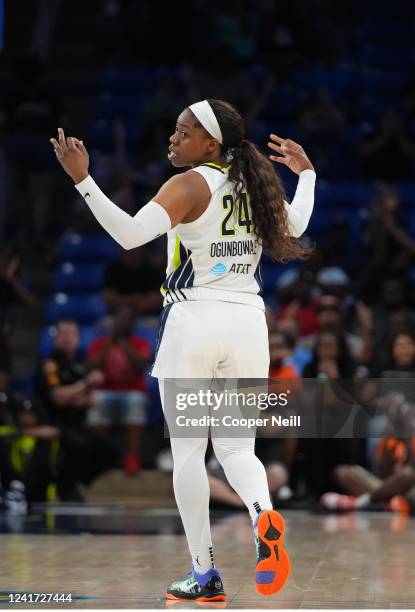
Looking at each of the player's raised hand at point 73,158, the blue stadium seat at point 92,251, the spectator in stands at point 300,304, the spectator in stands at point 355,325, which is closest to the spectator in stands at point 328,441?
the spectator in stands at point 355,325

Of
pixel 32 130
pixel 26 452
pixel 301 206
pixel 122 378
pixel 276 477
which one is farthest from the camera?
pixel 32 130

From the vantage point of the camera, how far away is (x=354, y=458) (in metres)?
9.72

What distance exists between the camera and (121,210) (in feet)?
15.0

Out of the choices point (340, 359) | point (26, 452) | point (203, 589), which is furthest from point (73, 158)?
point (26, 452)

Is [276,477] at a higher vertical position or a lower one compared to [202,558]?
lower

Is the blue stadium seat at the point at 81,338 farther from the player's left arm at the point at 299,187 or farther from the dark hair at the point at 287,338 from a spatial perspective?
the player's left arm at the point at 299,187

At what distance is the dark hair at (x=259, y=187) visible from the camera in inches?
192

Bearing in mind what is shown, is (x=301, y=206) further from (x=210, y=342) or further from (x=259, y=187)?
(x=210, y=342)

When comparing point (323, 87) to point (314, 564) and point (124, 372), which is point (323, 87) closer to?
point (124, 372)

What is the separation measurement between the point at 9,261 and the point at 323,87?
4.43m

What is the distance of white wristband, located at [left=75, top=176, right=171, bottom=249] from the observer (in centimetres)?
451

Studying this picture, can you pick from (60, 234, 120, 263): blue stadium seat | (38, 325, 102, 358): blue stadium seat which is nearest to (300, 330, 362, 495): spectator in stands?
(38, 325, 102, 358): blue stadium seat

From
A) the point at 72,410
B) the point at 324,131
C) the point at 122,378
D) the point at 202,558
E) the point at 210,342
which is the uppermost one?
the point at 324,131

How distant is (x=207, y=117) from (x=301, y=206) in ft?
1.86
